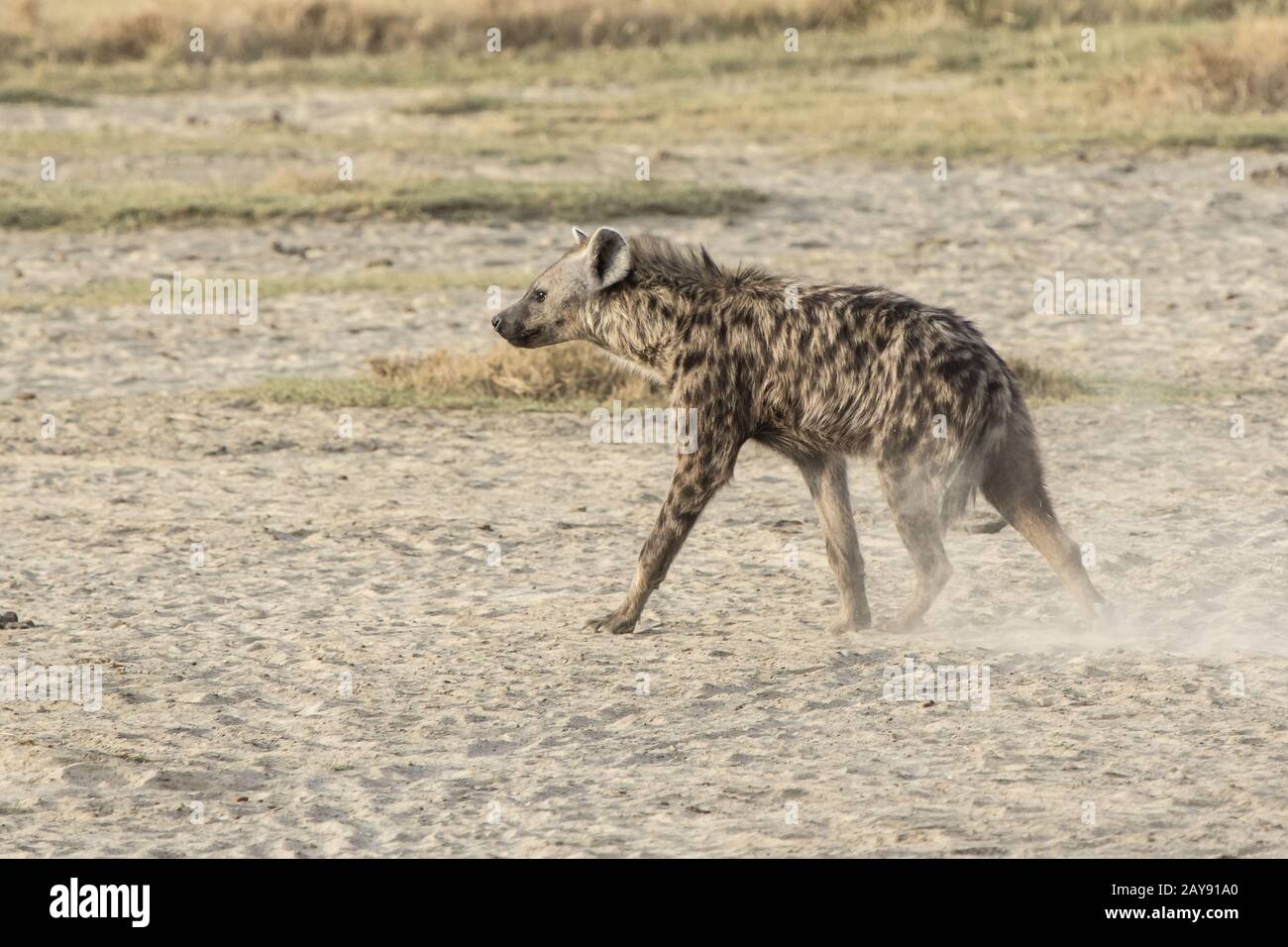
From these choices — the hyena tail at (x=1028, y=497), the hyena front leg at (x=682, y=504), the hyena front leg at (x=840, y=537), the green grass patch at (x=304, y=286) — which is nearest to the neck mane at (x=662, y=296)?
the hyena front leg at (x=682, y=504)

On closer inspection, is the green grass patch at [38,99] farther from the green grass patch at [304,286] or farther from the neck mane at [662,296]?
the neck mane at [662,296]

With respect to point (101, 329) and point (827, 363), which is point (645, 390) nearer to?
point (101, 329)

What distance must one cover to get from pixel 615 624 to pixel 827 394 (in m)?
1.02

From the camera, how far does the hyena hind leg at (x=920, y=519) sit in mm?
6926

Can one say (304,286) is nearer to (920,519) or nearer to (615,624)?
(615,624)

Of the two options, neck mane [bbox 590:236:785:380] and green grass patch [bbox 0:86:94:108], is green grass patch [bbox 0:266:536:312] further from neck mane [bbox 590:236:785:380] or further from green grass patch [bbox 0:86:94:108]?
green grass patch [bbox 0:86:94:108]

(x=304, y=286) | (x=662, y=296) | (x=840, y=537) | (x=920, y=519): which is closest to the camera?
(x=920, y=519)

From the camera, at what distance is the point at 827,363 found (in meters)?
7.06

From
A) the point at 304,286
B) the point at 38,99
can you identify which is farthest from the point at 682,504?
the point at 38,99

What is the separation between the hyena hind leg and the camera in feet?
22.7

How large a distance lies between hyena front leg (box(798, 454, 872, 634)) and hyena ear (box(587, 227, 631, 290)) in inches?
34.9

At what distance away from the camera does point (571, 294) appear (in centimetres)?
771

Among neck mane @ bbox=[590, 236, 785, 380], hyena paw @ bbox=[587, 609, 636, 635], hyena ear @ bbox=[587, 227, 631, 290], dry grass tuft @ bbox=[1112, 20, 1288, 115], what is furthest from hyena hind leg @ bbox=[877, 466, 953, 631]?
dry grass tuft @ bbox=[1112, 20, 1288, 115]

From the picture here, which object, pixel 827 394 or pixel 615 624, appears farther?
pixel 615 624
